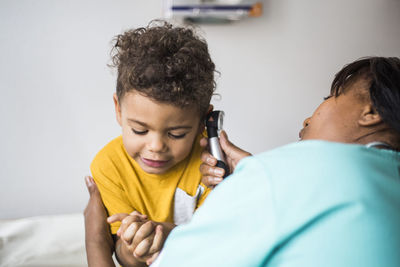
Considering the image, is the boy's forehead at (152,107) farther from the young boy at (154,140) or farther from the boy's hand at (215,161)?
the boy's hand at (215,161)

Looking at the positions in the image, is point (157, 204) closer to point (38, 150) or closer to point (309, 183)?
point (309, 183)

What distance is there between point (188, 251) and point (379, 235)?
24cm

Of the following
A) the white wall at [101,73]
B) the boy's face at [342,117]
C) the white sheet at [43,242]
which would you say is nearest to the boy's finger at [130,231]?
the boy's face at [342,117]

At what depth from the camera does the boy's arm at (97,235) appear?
85cm

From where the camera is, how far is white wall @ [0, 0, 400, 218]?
52.2 inches

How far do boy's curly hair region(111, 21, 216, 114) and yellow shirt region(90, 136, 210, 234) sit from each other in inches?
7.4

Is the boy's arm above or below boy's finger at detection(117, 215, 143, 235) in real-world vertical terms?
below

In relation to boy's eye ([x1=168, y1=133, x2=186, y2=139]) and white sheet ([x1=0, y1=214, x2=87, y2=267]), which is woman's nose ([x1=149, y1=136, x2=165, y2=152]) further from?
white sheet ([x1=0, y1=214, x2=87, y2=267])

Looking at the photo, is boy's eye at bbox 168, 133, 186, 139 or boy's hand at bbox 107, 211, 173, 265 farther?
boy's eye at bbox 168, 133, 186, 139

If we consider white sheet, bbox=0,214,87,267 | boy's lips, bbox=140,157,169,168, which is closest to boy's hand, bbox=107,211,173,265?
boy's lips, bbox=140,157,169,168

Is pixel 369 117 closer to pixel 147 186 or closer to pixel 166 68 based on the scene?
pixel 166 68

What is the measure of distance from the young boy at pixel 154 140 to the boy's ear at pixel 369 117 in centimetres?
35

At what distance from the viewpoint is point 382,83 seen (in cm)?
60

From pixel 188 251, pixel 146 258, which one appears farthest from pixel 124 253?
pixel 188 251
